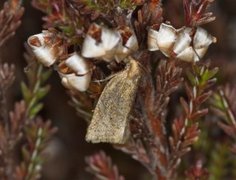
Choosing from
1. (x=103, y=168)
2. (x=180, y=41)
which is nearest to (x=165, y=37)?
(x=180, y=41)

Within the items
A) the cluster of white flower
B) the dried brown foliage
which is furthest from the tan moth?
the dried brown foliage

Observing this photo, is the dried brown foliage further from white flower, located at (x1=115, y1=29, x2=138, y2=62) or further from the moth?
white flower, located at (x1=115, y1=29, x2=138, y2=62)

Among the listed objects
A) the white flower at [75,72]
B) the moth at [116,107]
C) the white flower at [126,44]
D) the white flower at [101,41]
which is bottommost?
the moth at [116,107]

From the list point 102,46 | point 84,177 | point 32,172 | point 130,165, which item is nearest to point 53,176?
point 84,177

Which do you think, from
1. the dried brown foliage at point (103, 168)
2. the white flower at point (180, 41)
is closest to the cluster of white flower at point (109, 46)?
the white flower at point (180, 41)

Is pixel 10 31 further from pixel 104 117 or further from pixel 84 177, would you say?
pixel 84 177

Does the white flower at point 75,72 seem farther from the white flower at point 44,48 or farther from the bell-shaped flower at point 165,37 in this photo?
the bell-shaped flower at point 165,37

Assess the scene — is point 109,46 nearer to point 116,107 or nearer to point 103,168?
point 116,107
